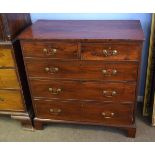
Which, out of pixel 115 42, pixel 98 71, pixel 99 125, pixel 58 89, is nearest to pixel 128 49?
pixel 115 42

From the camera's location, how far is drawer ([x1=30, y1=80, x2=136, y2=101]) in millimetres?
1540

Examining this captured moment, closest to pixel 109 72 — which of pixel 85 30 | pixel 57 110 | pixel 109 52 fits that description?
pixel 109 52

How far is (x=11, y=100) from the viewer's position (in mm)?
1762

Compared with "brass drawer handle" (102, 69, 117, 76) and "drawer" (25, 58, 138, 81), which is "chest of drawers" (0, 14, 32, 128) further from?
"brass drawer handle" (102, 69, 117, 76)

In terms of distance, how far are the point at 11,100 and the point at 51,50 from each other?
588mm

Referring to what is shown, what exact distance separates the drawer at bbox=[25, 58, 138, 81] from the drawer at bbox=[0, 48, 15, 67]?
0.12m

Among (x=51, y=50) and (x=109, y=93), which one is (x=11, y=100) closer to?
(x=51, y=50)

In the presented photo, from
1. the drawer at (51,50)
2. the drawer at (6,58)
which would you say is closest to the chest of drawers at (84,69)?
the drawer at (51,50)

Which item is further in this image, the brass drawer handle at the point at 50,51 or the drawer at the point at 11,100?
the drawer at the point at 11,100

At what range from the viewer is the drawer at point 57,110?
1.70 m

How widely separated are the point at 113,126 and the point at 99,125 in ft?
0.37

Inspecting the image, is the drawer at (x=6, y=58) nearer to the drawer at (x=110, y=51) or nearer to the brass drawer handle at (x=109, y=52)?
the drawer at (x=110, y=51)

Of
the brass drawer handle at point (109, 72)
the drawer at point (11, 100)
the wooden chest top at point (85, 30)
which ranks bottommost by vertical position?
the drawer at point (11, 100)

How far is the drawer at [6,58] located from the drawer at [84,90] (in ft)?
0.67
